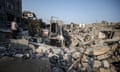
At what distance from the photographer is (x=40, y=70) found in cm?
573

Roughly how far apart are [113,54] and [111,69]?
3.58 ft

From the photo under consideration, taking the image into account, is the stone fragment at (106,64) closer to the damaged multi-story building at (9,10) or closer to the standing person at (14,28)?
the standing person at (14,28)

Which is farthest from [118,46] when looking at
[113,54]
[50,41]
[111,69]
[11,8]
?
[11,8]

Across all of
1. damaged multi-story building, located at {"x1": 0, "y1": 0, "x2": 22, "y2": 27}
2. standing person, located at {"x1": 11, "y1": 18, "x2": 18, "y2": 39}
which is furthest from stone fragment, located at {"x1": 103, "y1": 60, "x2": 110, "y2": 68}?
damaged multi-story building, located at {"x1": 0, "y1": 0, "x2": 22, "y2": 27}

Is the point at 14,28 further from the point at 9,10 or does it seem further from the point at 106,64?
the point at 106,64

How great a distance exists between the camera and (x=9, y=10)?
17.4 metres

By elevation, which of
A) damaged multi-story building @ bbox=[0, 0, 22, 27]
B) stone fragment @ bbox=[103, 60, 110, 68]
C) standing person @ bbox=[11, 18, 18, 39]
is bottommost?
stone fragment @ bbox=[103, 60, 110, 68]

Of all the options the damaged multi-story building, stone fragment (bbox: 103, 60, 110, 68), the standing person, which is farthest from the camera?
the damaged multi-story building

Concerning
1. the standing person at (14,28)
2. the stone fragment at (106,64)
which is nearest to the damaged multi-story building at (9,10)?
the standing person at (14,28)

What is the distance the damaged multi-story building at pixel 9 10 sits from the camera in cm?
1511

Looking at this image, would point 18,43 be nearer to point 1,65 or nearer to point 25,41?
point 25,41

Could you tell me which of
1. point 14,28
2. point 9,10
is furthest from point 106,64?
point 9,10

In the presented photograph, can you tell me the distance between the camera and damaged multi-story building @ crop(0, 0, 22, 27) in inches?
595

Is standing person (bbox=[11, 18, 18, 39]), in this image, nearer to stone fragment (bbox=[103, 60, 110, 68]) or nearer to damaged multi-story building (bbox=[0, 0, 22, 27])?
damaged multi-story building (bbox=[0, 0, 22, 27])
